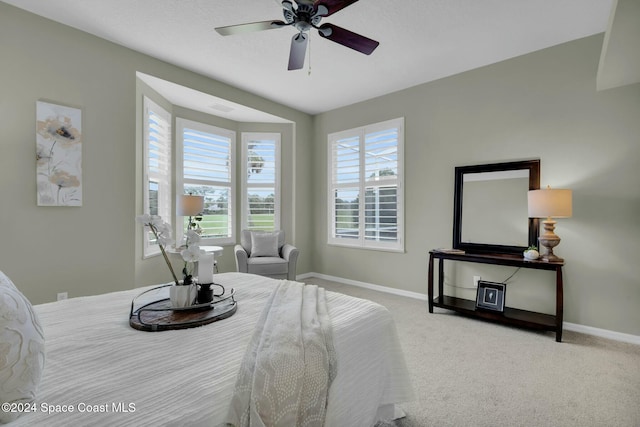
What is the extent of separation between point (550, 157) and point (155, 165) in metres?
4.65

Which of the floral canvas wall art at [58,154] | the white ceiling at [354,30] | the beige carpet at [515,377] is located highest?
the white ceiling at [354,30]

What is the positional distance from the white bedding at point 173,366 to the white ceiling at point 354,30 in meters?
2.42

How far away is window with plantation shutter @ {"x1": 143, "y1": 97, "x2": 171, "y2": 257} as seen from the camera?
12.1 feet

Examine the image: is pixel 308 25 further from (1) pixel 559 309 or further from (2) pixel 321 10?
(1) pixel 559 309

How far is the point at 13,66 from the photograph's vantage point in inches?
103

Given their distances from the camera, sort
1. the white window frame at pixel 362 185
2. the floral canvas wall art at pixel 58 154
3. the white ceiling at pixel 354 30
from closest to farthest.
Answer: the white ceiling at pixel 354 30, the floral canvas wall art at pixel 58 154, the white window frame at pixel 362 185

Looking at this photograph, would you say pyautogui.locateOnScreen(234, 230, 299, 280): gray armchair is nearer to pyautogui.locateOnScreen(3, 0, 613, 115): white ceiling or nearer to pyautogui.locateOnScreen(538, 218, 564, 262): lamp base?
pyautogui.locateOnScreen(3, 0, 613, 115): white ceiling

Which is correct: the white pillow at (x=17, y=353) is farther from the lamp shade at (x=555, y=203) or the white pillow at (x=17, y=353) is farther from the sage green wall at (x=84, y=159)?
the lamp shade at (x=555, y=203)

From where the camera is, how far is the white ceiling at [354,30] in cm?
258

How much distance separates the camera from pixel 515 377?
2.18 metres

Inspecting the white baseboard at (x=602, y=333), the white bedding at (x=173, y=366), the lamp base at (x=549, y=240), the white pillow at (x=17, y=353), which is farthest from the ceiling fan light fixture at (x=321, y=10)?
the white baseboard at (x=602, y=333)

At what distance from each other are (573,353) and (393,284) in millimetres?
2160

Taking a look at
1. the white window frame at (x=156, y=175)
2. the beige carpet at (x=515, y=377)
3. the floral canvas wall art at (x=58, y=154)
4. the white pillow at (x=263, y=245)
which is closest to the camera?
the beige carpet at (x=515, y=377)

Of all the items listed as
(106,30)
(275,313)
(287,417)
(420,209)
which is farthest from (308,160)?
(287,417)
